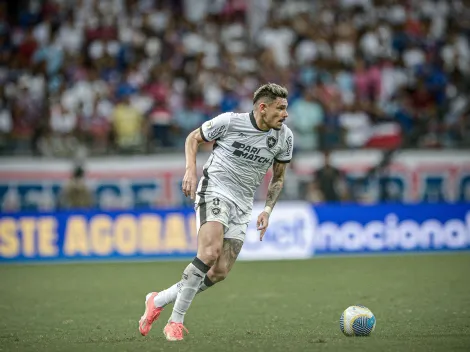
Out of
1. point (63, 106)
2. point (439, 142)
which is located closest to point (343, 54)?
point (439, 142)

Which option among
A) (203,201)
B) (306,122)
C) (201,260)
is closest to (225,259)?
(201,260)

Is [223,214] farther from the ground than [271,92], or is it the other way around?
[271,92]

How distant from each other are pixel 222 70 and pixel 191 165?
13.9 m

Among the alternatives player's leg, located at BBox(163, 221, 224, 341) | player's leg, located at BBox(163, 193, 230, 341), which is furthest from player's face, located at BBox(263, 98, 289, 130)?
player's leg, located at BBox(163, 221, 224, 341)

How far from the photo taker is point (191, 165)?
8977 mm

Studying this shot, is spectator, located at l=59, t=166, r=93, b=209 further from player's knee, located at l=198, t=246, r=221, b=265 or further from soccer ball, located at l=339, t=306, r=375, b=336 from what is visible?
soccer ball, located at l=339, t=306, r=375, b=336

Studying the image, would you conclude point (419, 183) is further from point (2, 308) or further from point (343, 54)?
point (2, 308)

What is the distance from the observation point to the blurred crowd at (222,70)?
21.0 m

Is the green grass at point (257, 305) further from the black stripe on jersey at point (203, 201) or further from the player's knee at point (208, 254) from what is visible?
the black stripe on jersey at point (203, 201)

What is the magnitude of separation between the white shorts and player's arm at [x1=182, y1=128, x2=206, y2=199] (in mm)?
272

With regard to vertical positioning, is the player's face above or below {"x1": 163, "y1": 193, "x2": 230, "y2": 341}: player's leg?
above

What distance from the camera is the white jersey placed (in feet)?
30.3

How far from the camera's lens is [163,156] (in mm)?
20953

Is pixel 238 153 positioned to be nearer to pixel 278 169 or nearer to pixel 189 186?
pixel 278 169
